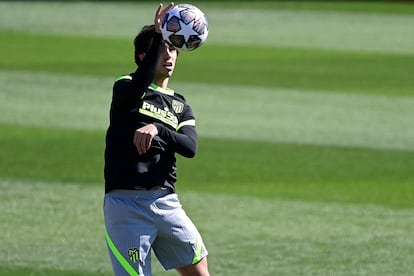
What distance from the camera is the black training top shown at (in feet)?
22.5

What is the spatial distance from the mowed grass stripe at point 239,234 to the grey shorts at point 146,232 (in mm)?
2398

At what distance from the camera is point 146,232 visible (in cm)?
689

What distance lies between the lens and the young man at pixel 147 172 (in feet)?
22.4

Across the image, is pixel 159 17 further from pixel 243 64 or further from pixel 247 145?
pixel 243 64

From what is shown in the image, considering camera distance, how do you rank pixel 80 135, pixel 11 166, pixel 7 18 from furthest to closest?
pixel 7 18 < pixel 80 135 < pixel 11 166

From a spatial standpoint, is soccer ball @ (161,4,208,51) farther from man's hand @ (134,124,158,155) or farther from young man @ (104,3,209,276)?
man's hand @ (134,124,158,155)

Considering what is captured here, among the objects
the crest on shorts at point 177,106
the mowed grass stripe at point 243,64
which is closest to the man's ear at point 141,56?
the crest on shorts at point 177,106

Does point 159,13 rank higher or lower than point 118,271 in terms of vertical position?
higher

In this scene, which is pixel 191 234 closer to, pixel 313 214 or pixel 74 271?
pixel 74 271

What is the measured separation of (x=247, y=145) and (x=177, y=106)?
848cm

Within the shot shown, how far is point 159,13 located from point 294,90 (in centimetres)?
1343

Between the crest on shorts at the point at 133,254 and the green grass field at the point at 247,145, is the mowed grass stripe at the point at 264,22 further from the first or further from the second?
the crest on shorts at the point at 133,254

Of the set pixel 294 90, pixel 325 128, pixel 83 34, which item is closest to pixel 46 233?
pixel 325 128

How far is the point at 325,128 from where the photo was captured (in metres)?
16.8
